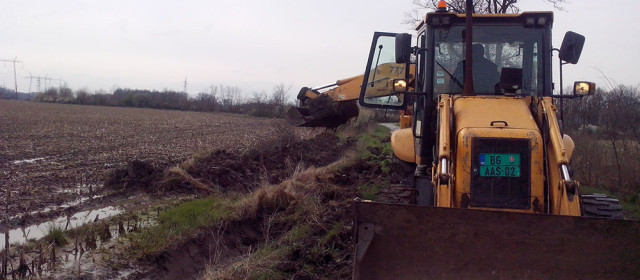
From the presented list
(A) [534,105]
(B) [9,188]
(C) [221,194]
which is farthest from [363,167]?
(A) [534,105]

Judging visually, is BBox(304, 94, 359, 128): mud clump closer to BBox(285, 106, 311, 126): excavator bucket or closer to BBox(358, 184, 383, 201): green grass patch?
BBox(285, 106, 311, 126): excavator bucket

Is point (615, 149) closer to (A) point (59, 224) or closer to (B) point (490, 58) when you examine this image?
(B) point (490, 58)

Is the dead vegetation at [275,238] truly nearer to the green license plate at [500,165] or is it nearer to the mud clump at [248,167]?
the mud clump at [248,167]

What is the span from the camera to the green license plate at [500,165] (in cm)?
596

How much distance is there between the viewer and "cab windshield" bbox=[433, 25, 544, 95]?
23.6ft

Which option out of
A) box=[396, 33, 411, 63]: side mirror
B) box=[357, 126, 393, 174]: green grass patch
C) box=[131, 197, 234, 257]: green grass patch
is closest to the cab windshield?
box=[396, 33, 411, 63]: side mirror

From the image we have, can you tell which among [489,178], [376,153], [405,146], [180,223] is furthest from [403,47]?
[376,153]

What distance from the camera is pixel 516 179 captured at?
599 cm

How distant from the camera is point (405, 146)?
798cm

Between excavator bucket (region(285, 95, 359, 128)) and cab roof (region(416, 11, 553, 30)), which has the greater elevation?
cab roof (region(416, 11, 553, 30))

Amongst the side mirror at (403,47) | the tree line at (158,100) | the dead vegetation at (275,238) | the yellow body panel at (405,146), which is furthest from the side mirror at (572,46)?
the tree line at (158,100)

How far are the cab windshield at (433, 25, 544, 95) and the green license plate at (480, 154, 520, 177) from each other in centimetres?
133

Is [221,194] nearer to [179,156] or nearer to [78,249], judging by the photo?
[78,249]

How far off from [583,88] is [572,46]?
508 mm
